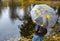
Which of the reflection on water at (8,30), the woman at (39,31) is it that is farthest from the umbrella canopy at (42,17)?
the reflection on water at (8,30)

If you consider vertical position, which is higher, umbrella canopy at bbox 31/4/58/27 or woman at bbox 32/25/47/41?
umbrella canopy at bbox 31/4/58/27

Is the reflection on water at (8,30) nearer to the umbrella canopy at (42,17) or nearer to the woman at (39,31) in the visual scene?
the woman at (39,31)

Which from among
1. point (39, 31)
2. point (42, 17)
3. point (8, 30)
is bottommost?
point (39, 31)

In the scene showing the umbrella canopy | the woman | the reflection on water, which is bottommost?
the woman

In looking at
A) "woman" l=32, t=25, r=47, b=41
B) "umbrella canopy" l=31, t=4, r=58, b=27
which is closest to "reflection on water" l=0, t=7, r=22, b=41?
"woman" l=32, t=25, r=47, b=41

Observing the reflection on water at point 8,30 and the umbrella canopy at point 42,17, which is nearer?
the umbrella canopy at point 42,17

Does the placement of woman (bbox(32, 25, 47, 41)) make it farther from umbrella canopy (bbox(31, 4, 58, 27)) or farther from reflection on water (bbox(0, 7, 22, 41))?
reflection on water (bbox(0, 7, 22, 41))

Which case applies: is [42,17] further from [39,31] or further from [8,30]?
[8,30]

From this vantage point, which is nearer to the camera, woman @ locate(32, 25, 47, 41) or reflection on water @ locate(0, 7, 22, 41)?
woman @ locate(32, 25, 47, 41)

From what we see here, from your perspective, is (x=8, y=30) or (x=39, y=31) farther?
(x=8, y=30)

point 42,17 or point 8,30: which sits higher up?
point 8,30

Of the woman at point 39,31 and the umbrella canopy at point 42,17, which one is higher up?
the umbrella canopy at point 42,17

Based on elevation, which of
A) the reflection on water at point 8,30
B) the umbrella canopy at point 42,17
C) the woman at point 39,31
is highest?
the reflection on water at point 8,30

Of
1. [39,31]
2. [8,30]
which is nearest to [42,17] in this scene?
[39,31]
